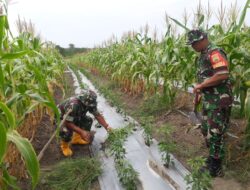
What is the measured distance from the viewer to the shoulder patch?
93.0 inches

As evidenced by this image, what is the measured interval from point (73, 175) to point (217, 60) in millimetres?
1610

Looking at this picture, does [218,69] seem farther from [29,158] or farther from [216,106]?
[29,158]

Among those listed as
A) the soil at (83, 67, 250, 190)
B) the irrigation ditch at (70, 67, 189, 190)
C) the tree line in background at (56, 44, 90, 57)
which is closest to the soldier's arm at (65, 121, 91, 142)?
the irrigation ditch at (70, 67, 189, 190)

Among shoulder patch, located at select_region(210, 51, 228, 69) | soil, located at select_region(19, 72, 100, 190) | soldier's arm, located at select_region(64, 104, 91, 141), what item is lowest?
soil, located at select_region(19, 72, 100, 190)

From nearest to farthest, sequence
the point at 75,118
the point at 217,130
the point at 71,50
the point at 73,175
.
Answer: the point at 217,130 → the point at 73,175 → the point at 75,118 → the point at 71,50

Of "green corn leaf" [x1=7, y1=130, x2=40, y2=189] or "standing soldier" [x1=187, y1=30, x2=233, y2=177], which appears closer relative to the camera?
"green corn leaf" [x1=7, y1=130, x2=40, y2=189]

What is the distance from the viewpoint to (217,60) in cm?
238

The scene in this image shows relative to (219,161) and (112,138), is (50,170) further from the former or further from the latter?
(219,161)

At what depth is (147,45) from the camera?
18.7ft

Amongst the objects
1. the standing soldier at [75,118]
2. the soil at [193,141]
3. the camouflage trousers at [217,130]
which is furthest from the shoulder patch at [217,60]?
the standing soldier at [75,118]

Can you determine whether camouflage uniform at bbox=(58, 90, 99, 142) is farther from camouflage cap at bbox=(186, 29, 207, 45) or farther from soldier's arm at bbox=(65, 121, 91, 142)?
camouflage cap at bbox=(186, 29, 207, 45)

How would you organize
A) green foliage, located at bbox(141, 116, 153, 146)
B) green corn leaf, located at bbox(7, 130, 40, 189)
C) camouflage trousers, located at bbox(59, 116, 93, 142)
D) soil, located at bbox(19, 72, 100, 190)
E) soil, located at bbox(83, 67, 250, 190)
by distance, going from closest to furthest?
green corn leaf, located at bbox(7, 130, 40, 189), soil, located at bbox(83, 67, 250, 190), soil, located at bbox(19, 72, 100, 190), green foliage, located at bbox(141, 116, 153, 146), camouflage trousers, located at bbox(59, 116, 93, 142)

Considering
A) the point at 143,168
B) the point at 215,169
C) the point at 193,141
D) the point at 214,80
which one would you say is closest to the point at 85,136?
the point at 143,168

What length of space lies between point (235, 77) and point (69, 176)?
1.76 m
